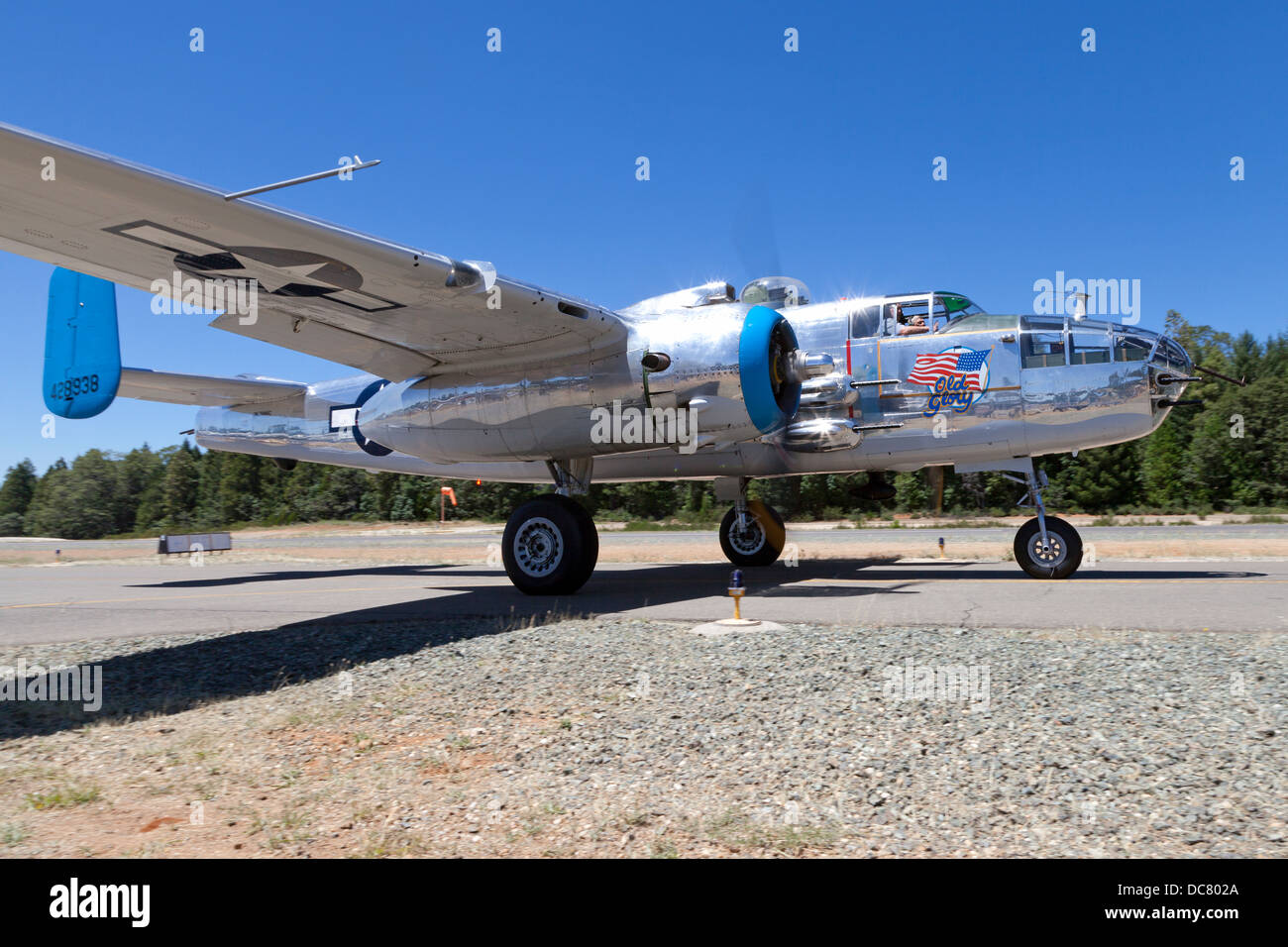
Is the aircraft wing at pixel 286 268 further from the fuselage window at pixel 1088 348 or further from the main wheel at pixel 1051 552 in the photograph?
the main wheel at pixel 1051 552

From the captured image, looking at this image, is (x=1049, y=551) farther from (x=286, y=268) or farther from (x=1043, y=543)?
(x=286, y=268)

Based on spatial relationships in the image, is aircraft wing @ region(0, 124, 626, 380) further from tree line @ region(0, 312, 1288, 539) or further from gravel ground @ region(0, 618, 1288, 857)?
tree line @ region(0, 312, 1288, 539)

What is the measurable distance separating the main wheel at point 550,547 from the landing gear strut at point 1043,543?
6.30 m

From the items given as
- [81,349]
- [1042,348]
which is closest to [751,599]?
[1042,348]

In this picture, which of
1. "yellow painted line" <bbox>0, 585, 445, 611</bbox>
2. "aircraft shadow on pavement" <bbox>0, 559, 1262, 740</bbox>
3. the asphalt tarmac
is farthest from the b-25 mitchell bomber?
"yellow painted line" <bbox>0, 585, 445, 611</bbox>

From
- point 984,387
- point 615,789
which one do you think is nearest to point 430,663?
point 615,789

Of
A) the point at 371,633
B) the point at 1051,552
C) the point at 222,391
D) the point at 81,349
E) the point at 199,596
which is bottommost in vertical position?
the point at 199,596

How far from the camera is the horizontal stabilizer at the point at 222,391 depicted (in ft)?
49.2

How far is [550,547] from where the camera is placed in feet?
37.4

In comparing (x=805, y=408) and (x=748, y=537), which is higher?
(x=805, y=408)

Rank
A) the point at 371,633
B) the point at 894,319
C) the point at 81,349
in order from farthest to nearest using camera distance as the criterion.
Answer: the point at 81,349
the point at 894,319
the point at 371,633

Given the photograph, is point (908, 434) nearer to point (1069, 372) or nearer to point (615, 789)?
point (1069, 372)

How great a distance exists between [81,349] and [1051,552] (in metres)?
16.6
